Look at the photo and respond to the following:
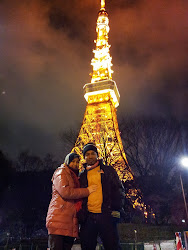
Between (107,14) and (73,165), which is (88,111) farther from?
(73,165)

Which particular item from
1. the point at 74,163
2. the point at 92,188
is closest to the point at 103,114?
the point at 74,163

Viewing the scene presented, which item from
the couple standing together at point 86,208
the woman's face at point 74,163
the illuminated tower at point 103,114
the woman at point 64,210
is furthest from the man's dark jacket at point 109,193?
the illuminated tower at point 103,114

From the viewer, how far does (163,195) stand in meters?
16.2

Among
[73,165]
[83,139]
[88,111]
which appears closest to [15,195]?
[83,139]

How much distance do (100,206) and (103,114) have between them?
20273 millimetres

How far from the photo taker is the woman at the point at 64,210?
2555mm

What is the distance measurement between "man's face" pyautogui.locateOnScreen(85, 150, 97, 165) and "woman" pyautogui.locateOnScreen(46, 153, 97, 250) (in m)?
0.30

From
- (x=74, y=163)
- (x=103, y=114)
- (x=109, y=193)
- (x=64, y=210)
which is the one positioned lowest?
(x=64, y=210)

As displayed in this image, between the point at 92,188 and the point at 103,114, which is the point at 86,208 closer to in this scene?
the point at 92,188

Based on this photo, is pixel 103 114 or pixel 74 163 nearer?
pixel 74 163

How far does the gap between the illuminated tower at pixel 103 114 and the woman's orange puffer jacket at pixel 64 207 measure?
13601 mm

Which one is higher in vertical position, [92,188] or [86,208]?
[92,188]

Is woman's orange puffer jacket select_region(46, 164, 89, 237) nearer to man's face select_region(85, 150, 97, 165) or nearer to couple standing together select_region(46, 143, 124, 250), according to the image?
couple standing together select_region(46, 143, 124, 250)

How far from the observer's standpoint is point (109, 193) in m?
2.72
